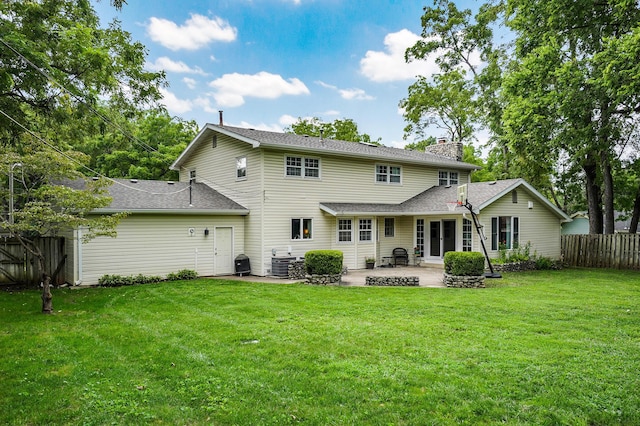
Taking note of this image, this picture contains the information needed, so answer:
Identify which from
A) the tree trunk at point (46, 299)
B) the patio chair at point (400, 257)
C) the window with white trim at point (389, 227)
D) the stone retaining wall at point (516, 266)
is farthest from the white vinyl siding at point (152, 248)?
the stone retaining wall at point (516, 266)

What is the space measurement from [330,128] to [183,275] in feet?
87.6

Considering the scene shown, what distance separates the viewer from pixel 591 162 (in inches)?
Result: 794

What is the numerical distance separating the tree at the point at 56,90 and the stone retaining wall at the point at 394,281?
784cm

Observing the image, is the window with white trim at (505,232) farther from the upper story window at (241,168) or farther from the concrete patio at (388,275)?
the upper story window at (241,168)

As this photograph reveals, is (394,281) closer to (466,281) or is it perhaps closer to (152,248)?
(466,281)

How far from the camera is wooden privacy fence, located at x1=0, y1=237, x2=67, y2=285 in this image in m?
12.5

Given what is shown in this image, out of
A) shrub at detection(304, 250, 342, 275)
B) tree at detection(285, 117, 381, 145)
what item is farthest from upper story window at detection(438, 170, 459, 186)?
tree at detection(285, 117, 381, 145)

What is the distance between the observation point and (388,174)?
19250 millimetres

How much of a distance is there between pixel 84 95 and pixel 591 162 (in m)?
21.8

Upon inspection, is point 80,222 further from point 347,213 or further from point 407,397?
point 347,213

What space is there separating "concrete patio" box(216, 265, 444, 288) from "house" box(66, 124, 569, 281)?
63cm

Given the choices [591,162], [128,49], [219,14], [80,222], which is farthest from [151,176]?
[591,162]

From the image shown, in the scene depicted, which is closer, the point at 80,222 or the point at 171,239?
the point at 80,222

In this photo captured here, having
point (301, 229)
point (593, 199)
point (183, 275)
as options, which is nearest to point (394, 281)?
point (301, 229)
